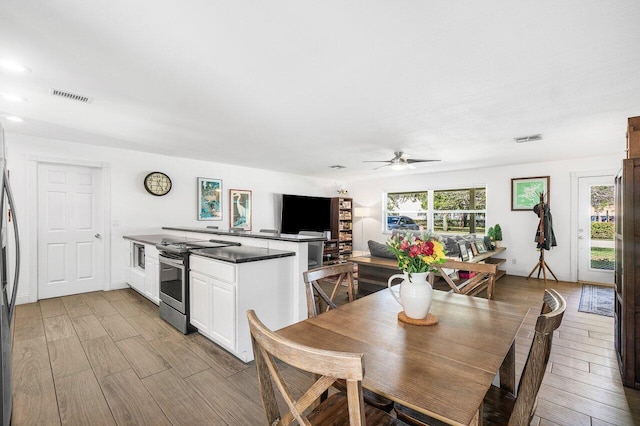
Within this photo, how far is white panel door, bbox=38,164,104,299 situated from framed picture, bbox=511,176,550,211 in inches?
311

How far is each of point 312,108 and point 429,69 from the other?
123cm

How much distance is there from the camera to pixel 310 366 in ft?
2.43

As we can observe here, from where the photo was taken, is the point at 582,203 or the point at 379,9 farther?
the point at 582,203

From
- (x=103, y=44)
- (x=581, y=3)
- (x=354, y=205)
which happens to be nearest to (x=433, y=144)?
(x=581, y=3)

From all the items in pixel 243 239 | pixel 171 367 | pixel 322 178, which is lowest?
pixel 171 367

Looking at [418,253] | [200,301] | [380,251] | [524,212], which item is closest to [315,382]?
[418,253]

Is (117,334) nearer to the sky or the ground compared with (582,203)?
nearer to the ground

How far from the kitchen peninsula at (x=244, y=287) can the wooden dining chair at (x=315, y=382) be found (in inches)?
57.5

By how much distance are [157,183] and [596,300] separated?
7417mm

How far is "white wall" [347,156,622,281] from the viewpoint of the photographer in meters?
5.54

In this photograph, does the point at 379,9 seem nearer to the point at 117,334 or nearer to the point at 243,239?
the point at 243,239

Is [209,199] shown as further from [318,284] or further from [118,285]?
[318,284]

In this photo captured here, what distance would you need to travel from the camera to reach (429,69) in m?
2.21

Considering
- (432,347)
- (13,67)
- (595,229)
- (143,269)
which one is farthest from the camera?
(595,229)
